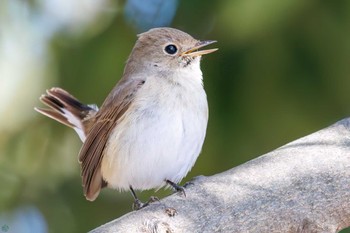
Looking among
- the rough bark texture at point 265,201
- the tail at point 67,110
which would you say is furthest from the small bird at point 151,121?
the rough bark texture at point 265,201

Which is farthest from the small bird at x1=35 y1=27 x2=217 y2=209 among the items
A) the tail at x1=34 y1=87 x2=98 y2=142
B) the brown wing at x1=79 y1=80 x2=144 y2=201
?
the tail at x1=34 y1=87 x2=98 y2=142

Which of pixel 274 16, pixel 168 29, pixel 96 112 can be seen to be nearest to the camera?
pixel 274 16

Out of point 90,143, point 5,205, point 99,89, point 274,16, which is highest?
point 274,16

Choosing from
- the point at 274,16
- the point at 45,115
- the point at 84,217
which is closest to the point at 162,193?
the point at 84,217

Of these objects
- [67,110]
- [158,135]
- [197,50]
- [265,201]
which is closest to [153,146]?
[158,135]

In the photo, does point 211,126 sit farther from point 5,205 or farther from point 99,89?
point 5,205

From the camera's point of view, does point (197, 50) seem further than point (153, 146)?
Yes

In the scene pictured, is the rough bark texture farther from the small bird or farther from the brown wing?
the brown wing

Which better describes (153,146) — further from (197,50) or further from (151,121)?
(197,50)
